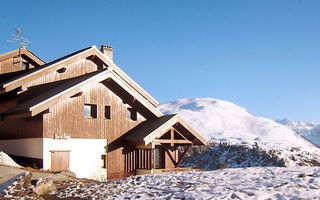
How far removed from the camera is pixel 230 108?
2493 inches

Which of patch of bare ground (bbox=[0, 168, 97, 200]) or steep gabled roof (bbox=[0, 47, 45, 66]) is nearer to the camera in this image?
patch of bare ground (bbox=[0, 168, 97, 200])

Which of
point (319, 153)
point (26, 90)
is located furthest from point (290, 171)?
point (319, 153)

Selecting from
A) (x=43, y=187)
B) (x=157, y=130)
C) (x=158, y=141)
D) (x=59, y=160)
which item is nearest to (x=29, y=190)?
(x=43, y=187)

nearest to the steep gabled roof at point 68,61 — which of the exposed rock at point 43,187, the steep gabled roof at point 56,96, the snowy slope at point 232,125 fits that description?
the steep gabled roof at point 56,96

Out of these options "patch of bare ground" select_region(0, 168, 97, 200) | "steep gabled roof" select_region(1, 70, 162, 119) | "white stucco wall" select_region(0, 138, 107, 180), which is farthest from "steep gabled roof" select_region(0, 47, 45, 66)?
"patch of bare ground" select_region(0, 168, 97, 200)

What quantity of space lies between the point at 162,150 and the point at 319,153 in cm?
1652

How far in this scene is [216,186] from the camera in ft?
35.9

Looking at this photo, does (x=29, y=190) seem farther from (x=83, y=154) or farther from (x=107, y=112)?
(x=107, y=112)

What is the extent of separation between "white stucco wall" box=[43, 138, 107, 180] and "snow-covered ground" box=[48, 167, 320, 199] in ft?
19.8

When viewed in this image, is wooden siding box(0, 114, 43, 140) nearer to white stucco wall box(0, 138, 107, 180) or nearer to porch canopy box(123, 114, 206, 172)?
white stucco wall box(0, 138, 107, 180)

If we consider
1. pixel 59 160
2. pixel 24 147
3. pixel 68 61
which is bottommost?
pixel 59 160

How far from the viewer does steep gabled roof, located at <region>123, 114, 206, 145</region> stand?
2115 cm

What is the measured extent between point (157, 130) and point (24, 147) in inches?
297

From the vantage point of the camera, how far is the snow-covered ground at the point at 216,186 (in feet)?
32.0
